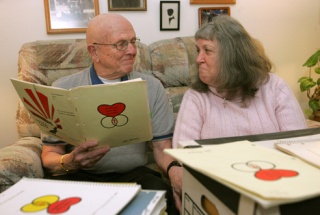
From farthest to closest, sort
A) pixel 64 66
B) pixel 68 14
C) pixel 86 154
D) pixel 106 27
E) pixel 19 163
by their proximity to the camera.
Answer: pixel 68 14, pixel 64 66, pixel 106 27, pixel 19 163, pixel 86 154

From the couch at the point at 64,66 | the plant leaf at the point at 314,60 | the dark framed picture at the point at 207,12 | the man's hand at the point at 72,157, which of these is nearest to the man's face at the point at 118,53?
the couch at the point at 64,66

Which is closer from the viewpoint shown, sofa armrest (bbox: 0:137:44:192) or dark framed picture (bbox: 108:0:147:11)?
sofa armrest (bbox: 0:137:44:192)

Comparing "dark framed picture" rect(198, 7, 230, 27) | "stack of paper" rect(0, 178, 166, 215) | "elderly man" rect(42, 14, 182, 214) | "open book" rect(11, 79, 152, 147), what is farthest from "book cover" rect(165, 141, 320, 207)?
"dark framed picture" rect(198, 7, 230, 27)

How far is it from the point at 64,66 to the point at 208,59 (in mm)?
868

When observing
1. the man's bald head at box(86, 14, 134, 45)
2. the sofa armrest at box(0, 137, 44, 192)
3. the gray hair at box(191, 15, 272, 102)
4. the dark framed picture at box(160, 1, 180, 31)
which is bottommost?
the sofa armrest at box(0, 137, 44, 192)

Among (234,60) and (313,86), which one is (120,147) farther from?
(313,86)

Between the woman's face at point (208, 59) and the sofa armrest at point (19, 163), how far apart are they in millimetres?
768

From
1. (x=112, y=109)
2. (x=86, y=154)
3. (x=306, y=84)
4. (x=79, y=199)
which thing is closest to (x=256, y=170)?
(x=79, y=199)

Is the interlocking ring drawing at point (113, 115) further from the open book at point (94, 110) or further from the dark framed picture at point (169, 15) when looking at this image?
the dark framed picture at point (169, 15)

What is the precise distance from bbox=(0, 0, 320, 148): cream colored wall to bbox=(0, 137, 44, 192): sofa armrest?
692mm

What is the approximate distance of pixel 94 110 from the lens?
0.92 m

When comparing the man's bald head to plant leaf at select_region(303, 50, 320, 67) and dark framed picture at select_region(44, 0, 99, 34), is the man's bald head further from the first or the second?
plant leaf at select_region(303, 50, 320, 67)

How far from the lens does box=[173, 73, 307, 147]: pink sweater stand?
1.19m

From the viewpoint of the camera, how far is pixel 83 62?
5.71ft
